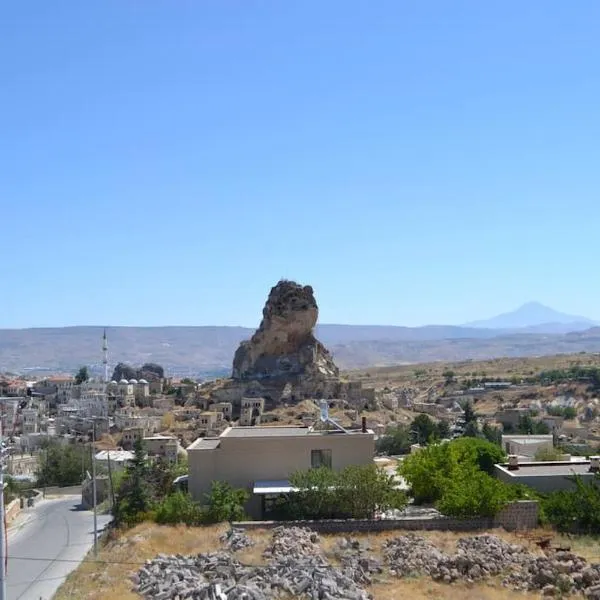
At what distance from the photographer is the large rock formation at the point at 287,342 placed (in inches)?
3666

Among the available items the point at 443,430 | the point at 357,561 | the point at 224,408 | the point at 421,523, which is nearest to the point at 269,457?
the point at 421,523

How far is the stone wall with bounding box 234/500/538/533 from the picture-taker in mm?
27297

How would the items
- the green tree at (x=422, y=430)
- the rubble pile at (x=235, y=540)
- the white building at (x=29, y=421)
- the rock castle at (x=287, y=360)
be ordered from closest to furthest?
the rubble pile at (x=235, y=540) < the green tree at (x=422, y=430) < the white building at (x=29, y=421) < the rock castle at (x=287, y=360)

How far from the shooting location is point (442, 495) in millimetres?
29875

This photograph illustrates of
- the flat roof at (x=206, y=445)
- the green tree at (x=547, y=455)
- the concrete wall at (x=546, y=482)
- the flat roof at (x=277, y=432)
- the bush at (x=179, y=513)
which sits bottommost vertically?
the green tree at (x=547, y=455)

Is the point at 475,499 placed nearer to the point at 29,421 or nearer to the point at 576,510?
the point at 576,510

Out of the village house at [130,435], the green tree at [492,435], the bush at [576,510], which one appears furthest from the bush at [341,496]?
the village house at [130,435]

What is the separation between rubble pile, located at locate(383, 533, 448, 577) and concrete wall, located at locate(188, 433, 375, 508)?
18.7 feet

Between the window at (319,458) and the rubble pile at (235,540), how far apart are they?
536cm

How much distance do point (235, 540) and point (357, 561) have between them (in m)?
4.18

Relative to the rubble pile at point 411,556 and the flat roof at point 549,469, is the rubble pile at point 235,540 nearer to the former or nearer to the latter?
the rubble pile at point 411,556

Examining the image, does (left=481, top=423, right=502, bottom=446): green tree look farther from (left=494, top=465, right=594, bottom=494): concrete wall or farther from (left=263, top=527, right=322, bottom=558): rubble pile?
(left=263, top=527, right=322, bottom=558): rubble pile

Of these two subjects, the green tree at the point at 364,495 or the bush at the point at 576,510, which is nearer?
the bush at the point at 576,510

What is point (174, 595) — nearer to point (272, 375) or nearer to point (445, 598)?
point (445, 598)
